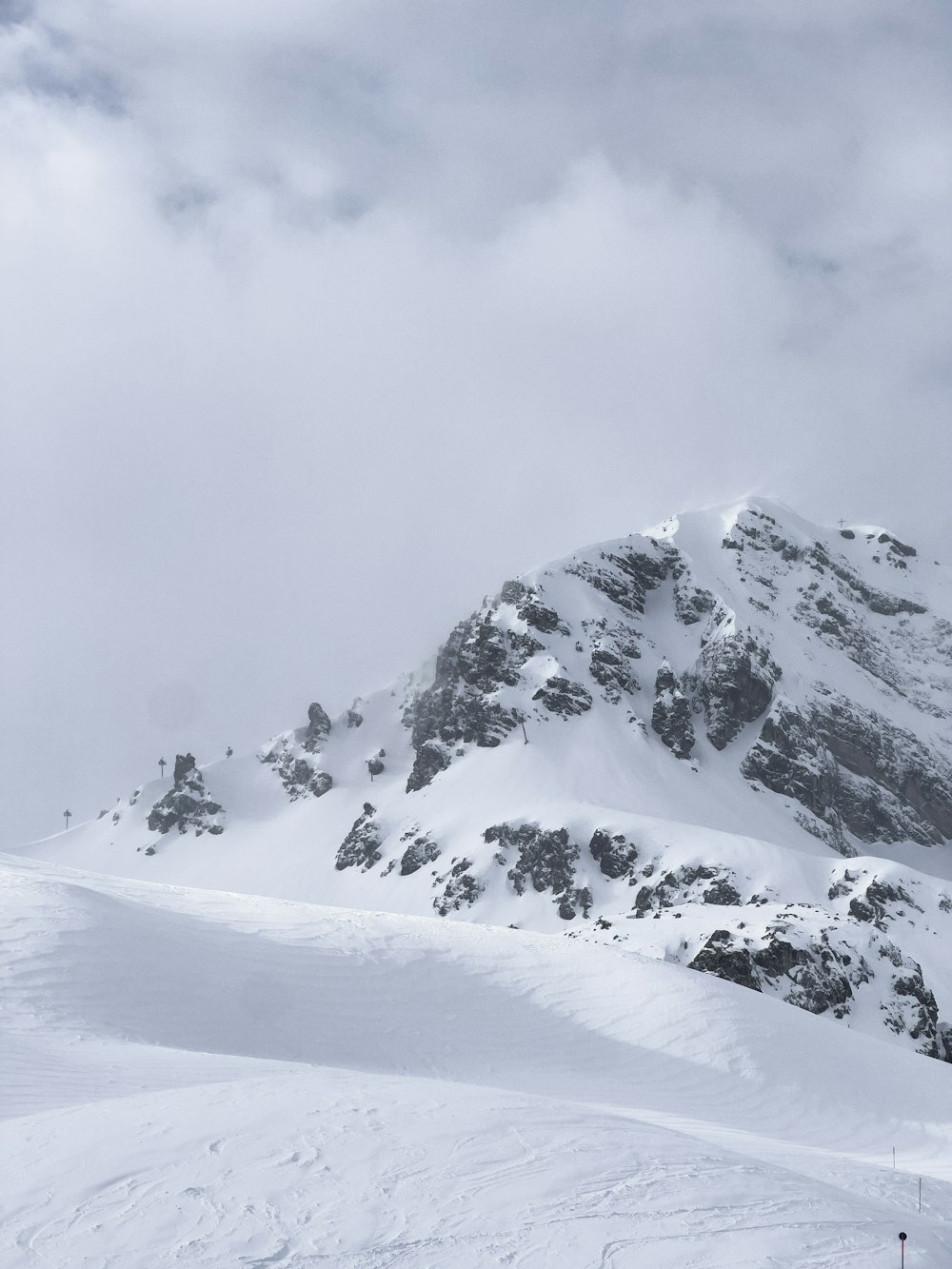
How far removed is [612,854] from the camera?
105 meters

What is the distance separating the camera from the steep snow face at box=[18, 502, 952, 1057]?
10012cm

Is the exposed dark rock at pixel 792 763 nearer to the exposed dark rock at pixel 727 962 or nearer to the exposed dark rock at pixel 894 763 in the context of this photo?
the exposed dark rock at pixel 894 763

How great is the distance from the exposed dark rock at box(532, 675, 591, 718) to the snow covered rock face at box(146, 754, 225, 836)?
53.9 metres

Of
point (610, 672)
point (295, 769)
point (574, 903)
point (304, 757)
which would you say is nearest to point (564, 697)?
point (610, 672)

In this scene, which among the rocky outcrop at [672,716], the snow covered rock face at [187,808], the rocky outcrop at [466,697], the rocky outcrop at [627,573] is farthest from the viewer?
the rocky outcrop at [627,573]

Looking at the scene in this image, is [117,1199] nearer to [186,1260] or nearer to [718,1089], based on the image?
[186,1260]

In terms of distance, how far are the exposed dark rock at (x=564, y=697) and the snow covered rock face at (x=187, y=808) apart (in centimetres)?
5390

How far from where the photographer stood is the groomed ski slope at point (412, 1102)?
548 inches

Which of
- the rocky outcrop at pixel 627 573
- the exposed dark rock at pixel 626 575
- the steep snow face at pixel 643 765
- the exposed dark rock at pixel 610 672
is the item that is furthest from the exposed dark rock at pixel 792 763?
the rocky outcrop at pixel 627 573

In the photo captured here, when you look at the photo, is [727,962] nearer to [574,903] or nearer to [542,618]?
[574,903]

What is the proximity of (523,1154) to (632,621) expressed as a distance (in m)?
142

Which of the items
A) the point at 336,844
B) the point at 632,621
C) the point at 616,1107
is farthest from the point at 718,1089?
the point at 632,621

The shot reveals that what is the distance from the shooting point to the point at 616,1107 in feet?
96.3

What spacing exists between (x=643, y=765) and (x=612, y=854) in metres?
24.8
